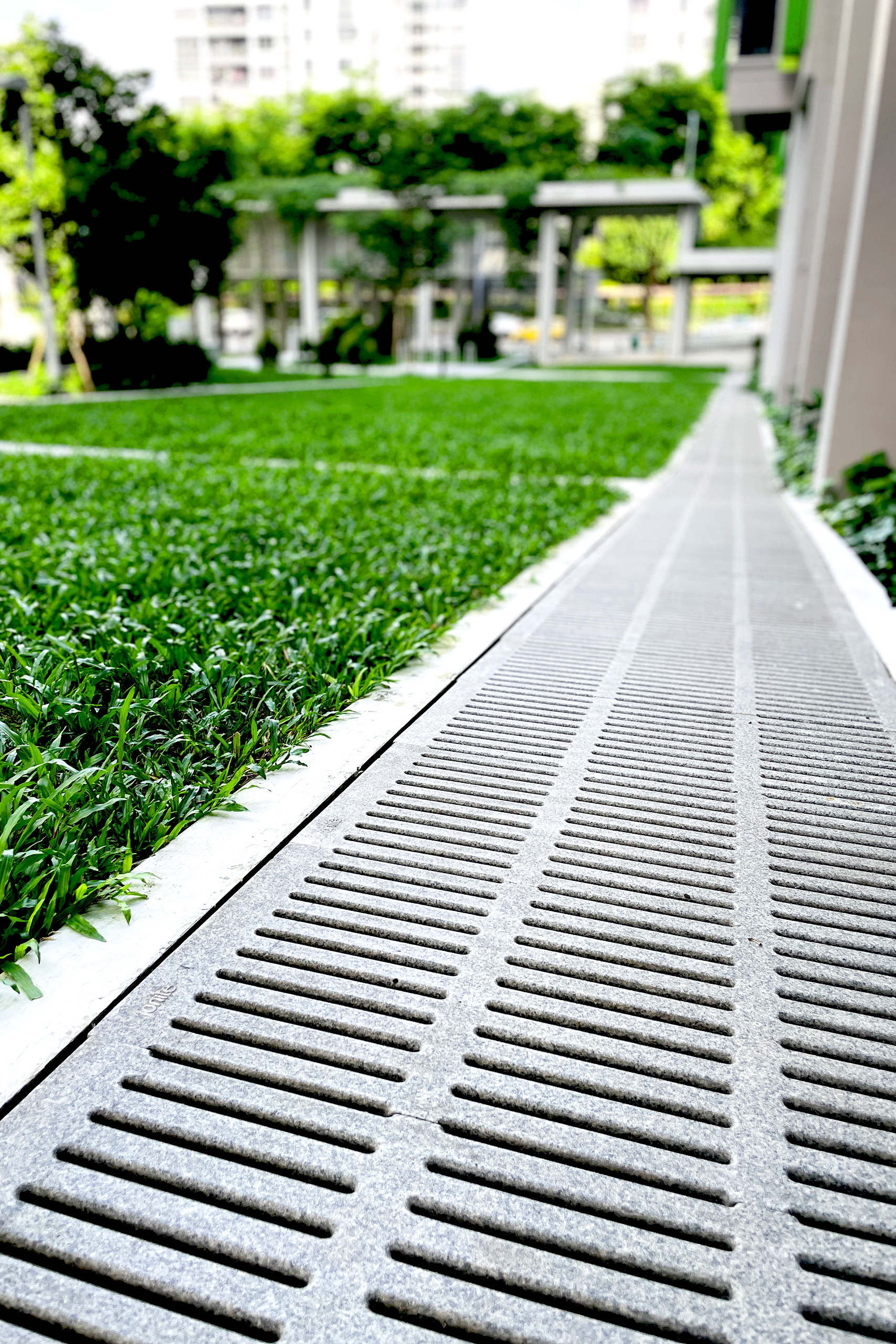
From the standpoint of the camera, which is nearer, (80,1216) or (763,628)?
(80,1216)

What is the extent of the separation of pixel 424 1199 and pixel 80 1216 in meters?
0.58

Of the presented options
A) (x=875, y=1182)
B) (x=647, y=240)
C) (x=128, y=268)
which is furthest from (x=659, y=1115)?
(x=647, y=240)

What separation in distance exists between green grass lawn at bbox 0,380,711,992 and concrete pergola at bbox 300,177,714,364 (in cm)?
3128

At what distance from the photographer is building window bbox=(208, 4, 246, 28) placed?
97.3 metres

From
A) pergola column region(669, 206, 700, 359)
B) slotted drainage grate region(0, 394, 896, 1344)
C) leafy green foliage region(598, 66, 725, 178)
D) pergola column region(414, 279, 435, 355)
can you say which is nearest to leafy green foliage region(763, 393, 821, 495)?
slotted drainage grate region(0, 394, 896, 1344)

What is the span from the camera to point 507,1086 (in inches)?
78.2

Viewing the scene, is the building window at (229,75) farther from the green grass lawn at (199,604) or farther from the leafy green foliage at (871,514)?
the leafy green foliage at (871,514)

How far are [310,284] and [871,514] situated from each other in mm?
40821

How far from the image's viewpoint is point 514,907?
261 centimetres

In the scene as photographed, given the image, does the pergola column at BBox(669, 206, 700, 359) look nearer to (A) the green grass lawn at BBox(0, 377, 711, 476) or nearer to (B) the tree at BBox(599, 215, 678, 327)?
(B) the tree at BBox(599, 215, 678, 327)

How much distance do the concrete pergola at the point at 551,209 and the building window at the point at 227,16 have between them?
7030cm

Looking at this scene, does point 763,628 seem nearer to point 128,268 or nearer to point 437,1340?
point 437,1340

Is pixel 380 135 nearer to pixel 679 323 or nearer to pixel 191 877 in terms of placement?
pixel 679 323

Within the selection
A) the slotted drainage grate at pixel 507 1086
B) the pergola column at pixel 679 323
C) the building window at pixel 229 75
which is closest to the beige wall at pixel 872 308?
the slotted drainage grate at pixel 507 1086
